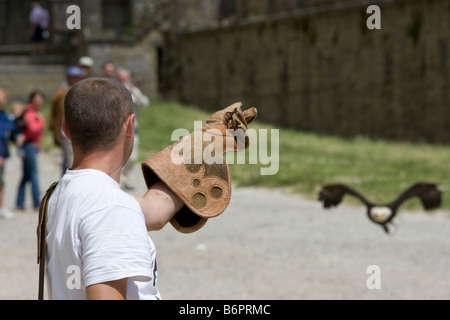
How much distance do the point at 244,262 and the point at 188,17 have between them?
2327 centimetres

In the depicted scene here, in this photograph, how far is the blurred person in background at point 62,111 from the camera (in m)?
9.42

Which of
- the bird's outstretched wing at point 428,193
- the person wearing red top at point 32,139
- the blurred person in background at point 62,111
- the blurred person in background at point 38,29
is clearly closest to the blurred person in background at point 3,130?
the person wearing red top at point 32,139

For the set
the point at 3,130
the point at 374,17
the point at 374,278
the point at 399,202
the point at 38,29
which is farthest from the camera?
the point at 38,29

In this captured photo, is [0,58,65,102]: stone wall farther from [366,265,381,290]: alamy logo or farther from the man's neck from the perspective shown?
the man's neck

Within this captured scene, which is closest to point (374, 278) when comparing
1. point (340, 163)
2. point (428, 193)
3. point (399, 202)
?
point (399, 202)

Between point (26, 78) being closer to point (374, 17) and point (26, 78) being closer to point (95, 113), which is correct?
point (374, 17)

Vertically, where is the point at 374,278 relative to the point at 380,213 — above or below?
below

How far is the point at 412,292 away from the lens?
685 centimetres

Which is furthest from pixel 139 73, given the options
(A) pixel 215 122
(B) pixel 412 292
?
(A) pixel 215 122

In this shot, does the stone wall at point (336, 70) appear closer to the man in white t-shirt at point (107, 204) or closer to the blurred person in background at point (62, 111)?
the blurred person in background at point (62, 111)

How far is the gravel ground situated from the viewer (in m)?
6.92

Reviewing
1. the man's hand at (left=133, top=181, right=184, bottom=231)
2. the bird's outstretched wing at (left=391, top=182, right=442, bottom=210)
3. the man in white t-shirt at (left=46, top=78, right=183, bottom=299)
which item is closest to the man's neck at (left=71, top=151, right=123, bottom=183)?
the man in white t-shirt at (left=46, top=78, right=183, bottom=299)

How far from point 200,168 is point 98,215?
1.61 feet

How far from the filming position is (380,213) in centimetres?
848
